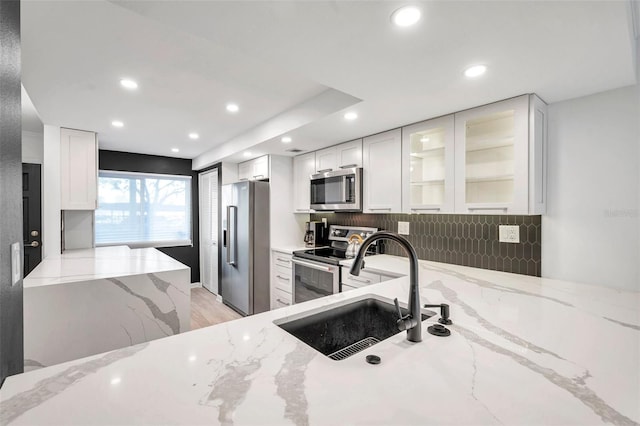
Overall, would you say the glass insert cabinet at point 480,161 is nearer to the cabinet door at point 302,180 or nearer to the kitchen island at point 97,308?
the cabinet door at point 302,180

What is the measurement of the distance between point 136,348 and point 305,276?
2.35 metres

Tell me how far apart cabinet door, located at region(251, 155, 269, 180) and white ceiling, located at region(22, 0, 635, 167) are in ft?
3.91

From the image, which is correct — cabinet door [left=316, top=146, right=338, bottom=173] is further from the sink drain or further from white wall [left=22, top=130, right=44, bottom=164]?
white wall [left=22, top=130, right=44, bottom=164]

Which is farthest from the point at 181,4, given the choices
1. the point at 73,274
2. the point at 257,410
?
A: the point at 73,274

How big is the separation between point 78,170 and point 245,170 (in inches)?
78.1

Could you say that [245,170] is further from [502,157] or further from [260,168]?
[502,157]

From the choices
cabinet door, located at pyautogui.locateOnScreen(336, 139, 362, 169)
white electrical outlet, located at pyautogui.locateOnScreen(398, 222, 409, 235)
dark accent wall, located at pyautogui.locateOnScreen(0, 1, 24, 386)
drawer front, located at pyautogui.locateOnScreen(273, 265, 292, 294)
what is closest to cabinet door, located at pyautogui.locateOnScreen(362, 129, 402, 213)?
cabinet door, located at pyautogui.locateOnScreen(336, 139, 362, 169)

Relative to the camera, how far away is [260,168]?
13.5ft

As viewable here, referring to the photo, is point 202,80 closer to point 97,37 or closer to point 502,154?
point 97,37

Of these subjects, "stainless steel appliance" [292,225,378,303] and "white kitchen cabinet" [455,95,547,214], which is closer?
"white kitchen cabinet" [455,95,547,214]

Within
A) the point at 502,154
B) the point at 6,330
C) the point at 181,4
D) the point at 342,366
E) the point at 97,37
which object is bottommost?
the point at 342,366

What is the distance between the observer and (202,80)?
210 cm

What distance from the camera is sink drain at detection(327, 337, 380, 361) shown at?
4.23 feet

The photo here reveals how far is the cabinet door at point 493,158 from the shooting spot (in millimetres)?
1934
